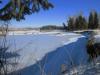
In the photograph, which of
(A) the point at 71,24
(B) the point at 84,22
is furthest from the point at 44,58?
(A) the point at 71,24

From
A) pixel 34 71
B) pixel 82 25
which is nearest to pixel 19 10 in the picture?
pixel 34 71

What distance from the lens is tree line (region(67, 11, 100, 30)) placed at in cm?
5894

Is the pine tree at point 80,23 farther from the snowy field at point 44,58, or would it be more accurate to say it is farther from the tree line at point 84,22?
the snowy field at point 44,58

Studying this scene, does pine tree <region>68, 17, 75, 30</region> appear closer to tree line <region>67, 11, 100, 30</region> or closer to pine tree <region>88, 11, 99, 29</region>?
tree line <region>67, 11, 100, 30</region>

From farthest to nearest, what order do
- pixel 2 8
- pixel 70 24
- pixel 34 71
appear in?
pixel 70 24, pixel 34 71, pixel 2 8

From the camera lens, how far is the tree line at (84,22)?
193 ft

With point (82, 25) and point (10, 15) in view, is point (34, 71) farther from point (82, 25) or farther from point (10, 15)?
point (82, 25)

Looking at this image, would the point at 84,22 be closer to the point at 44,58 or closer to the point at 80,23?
the point at 80,23

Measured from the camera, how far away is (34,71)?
8.24m

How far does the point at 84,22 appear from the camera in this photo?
5894 cm

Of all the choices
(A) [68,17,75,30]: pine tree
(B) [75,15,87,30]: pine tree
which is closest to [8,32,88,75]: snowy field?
(B) [75,15,87,30]: pine tree

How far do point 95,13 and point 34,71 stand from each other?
5573cm

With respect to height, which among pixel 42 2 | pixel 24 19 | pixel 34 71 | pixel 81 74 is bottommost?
pixel 34 71

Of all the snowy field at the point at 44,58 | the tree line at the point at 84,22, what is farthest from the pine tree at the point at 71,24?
Result: the snowy field at the point at 44,58
